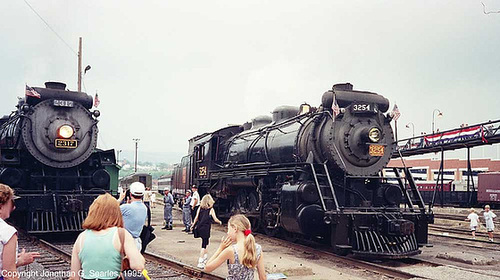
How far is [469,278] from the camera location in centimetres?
847

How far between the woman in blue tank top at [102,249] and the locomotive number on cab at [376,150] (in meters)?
8.67

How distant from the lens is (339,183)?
39.0ft

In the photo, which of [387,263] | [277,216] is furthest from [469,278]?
[277,216]

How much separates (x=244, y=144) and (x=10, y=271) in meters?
12.4

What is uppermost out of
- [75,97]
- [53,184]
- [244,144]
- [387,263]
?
[75,97]

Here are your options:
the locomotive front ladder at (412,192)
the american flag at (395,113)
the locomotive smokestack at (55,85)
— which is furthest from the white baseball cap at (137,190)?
the locomotive smokestack at (55,85)

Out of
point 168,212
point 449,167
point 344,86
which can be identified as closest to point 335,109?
point 344,86

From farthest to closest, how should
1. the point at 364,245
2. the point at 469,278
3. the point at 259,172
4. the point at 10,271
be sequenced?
the point at 259,172, the point at 364,245, the point at 469,278, the point at 10,271

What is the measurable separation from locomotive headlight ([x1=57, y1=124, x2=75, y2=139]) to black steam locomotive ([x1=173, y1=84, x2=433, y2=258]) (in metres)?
5.06

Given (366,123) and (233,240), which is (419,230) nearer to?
(366,123)

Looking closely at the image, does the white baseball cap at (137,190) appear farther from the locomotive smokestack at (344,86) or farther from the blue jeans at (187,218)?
the blue jeans at (187,218)

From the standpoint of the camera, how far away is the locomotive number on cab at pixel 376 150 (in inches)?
455

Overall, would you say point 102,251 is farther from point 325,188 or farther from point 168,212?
point 168,212

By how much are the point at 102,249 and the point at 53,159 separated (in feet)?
31.4
